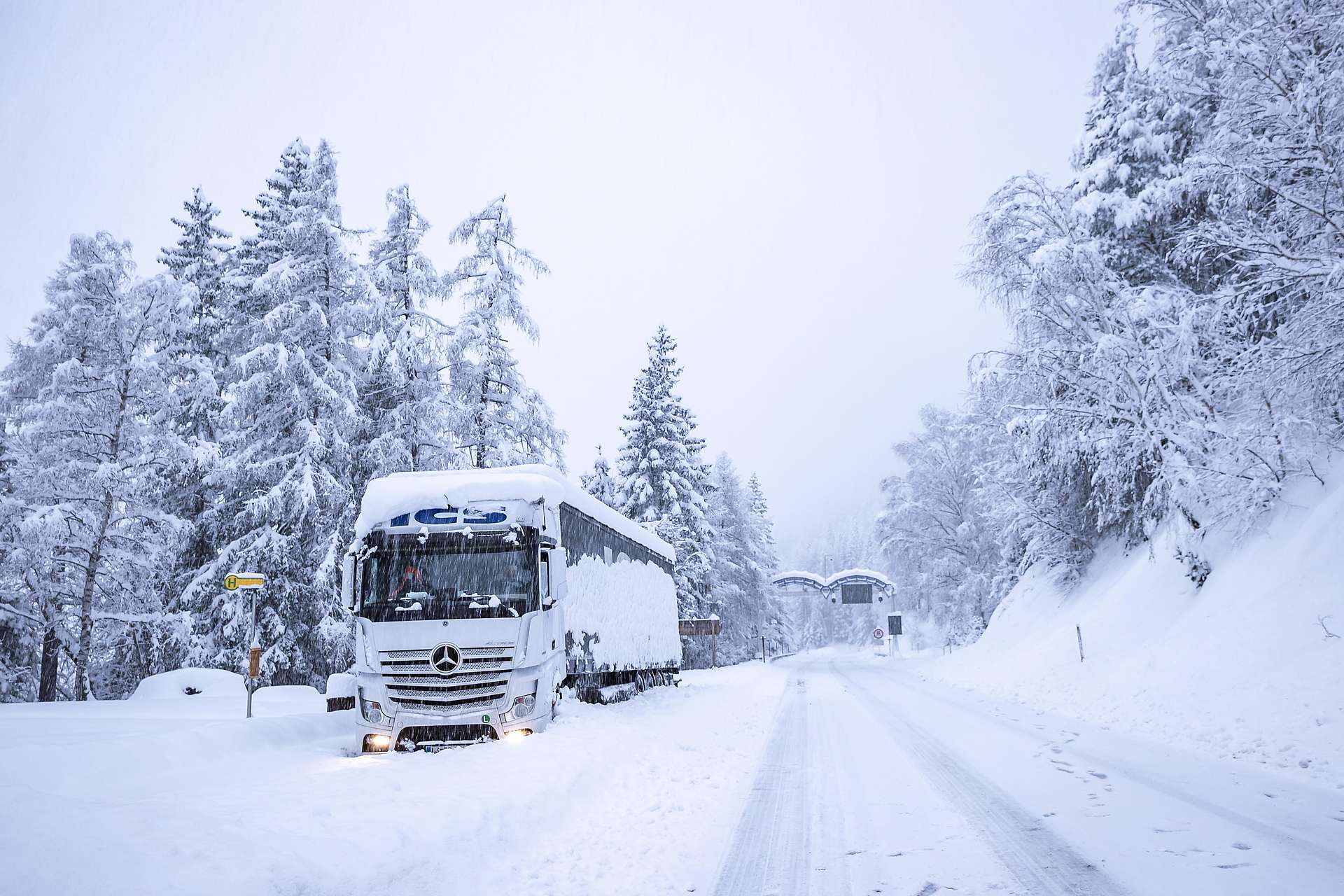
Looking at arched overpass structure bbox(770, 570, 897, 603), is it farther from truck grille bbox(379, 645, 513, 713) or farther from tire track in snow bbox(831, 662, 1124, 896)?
tire track in snow bbox(831, 662, 1124, 896)

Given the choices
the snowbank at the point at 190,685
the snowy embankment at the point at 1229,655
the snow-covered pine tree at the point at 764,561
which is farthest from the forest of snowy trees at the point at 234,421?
the snow-covered pine tree at the point at 764,561

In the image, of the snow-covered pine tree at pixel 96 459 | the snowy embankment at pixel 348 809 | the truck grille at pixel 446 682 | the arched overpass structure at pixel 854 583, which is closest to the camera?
the snowy embankment at pixel 348 809

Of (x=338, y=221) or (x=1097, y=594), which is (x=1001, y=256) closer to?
(x=1097, y=594)

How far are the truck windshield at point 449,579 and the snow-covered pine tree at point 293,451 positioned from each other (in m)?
8.92

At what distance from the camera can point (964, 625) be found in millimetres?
38844

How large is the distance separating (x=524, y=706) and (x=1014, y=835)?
19.2ft

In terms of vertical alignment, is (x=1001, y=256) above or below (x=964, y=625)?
above

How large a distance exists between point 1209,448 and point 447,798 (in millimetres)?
14634

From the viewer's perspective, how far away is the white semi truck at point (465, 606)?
899 cm

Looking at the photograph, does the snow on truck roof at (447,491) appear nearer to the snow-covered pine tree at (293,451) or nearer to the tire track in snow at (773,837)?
the tire track in snow at (773,837)

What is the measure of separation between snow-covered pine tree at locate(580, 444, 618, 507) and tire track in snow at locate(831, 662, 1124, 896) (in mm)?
28402

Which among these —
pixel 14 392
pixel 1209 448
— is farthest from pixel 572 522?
pixel 14 392

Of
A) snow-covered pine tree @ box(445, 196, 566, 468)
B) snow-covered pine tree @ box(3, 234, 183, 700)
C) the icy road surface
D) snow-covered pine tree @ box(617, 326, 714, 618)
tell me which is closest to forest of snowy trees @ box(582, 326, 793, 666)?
snow-covered pine tree @ box(617, 326, 714, 618)

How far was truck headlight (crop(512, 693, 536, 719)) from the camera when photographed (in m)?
9.10
